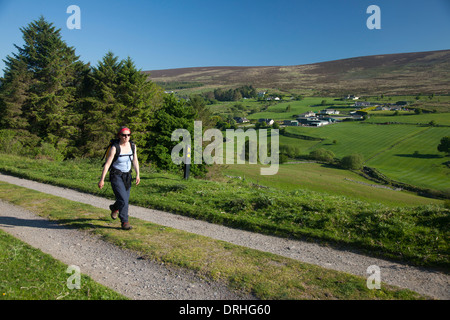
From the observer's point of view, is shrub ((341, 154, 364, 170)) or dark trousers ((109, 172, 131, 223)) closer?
dark trousers ((109, 172, 131, 223))

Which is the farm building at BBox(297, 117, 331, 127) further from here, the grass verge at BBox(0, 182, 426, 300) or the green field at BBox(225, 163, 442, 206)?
the grass verge at BBox(0, 182, 426, 300)

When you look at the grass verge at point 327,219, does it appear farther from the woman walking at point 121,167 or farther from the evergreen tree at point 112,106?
the evergreen tree at point 112,106

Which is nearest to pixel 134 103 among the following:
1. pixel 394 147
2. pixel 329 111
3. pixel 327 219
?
pixel 327 219

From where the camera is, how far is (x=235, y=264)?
5781mm

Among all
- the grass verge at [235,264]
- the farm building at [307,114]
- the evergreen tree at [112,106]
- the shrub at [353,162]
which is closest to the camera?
the grass verge at [235,264]

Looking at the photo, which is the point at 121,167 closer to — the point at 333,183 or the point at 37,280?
the point at 37,280

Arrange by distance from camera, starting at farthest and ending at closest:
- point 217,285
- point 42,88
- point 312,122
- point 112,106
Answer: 1. point 312,122
2. point 112,106
3. point 42,88
4. point 217,285

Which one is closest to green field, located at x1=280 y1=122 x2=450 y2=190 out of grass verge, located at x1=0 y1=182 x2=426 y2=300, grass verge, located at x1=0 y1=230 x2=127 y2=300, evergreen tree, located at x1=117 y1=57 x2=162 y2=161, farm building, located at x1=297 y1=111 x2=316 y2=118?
farm building, located at x1=297 y1=111 x2=316 y2=118

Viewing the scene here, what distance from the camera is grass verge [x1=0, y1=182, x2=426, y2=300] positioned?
4.80 meters

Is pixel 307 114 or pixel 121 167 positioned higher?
pixel 307 114

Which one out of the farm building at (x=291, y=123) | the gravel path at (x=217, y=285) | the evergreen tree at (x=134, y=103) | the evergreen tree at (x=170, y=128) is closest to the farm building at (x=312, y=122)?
the farm building at (x=291, y=123)

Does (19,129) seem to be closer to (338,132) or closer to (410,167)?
(410,167)

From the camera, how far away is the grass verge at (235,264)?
4.80m

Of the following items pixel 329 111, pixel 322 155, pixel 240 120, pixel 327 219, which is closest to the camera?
pixel 327 219
